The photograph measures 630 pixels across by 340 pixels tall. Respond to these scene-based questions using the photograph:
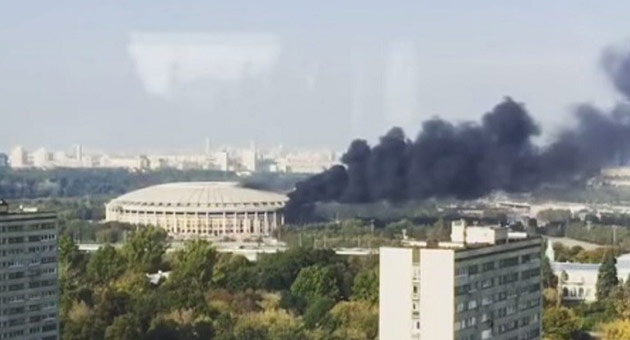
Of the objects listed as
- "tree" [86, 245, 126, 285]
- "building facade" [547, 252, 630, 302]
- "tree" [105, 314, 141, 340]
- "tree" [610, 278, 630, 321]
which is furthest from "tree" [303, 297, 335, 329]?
"building facade" [547, 252, 630, 302]

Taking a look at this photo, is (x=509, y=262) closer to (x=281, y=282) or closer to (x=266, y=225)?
(x=281, y=282)

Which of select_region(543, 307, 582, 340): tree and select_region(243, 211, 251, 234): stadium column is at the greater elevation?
select_region(243, 211, 251, 234): stadium column

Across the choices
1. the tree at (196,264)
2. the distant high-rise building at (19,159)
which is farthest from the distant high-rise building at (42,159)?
the tree at (196,264)

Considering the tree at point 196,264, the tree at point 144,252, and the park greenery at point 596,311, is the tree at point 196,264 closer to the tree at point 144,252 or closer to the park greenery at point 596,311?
the tree at point 144,252

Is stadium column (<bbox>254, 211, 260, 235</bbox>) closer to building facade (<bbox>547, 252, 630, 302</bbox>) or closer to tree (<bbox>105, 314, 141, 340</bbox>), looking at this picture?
building facade (<bbox>547, 252, 630, 302</bbox>)

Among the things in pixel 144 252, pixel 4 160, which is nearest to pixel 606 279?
pixel 144 252

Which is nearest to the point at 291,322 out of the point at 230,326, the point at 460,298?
the point at 230,326
